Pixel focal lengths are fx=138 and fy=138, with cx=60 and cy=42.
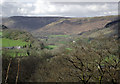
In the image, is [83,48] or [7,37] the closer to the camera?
[83,48]

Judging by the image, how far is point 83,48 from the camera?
10555 mm

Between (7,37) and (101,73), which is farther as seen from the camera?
(7,37)

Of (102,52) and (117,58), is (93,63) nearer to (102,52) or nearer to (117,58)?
(102,52)

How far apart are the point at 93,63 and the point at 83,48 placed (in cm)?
134

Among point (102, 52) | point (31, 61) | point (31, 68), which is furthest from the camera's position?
point (31, 61)

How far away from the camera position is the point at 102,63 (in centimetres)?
1029

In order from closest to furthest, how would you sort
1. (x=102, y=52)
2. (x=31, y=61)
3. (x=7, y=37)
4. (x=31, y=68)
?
(x=102, y=52) → (x=31, y=68) → (x=31, y=61) → (x=7, y=37)

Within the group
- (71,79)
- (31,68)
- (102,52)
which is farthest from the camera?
(31,68)

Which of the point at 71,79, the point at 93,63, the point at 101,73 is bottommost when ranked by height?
the point at 71,79

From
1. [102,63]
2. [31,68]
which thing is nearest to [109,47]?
[102,63]

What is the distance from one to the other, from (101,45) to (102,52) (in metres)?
0.60

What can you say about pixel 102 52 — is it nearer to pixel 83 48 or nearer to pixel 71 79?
pixel 83 48

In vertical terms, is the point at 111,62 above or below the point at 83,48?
below

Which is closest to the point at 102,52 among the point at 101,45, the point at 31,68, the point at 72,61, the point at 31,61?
the point at 101,45
